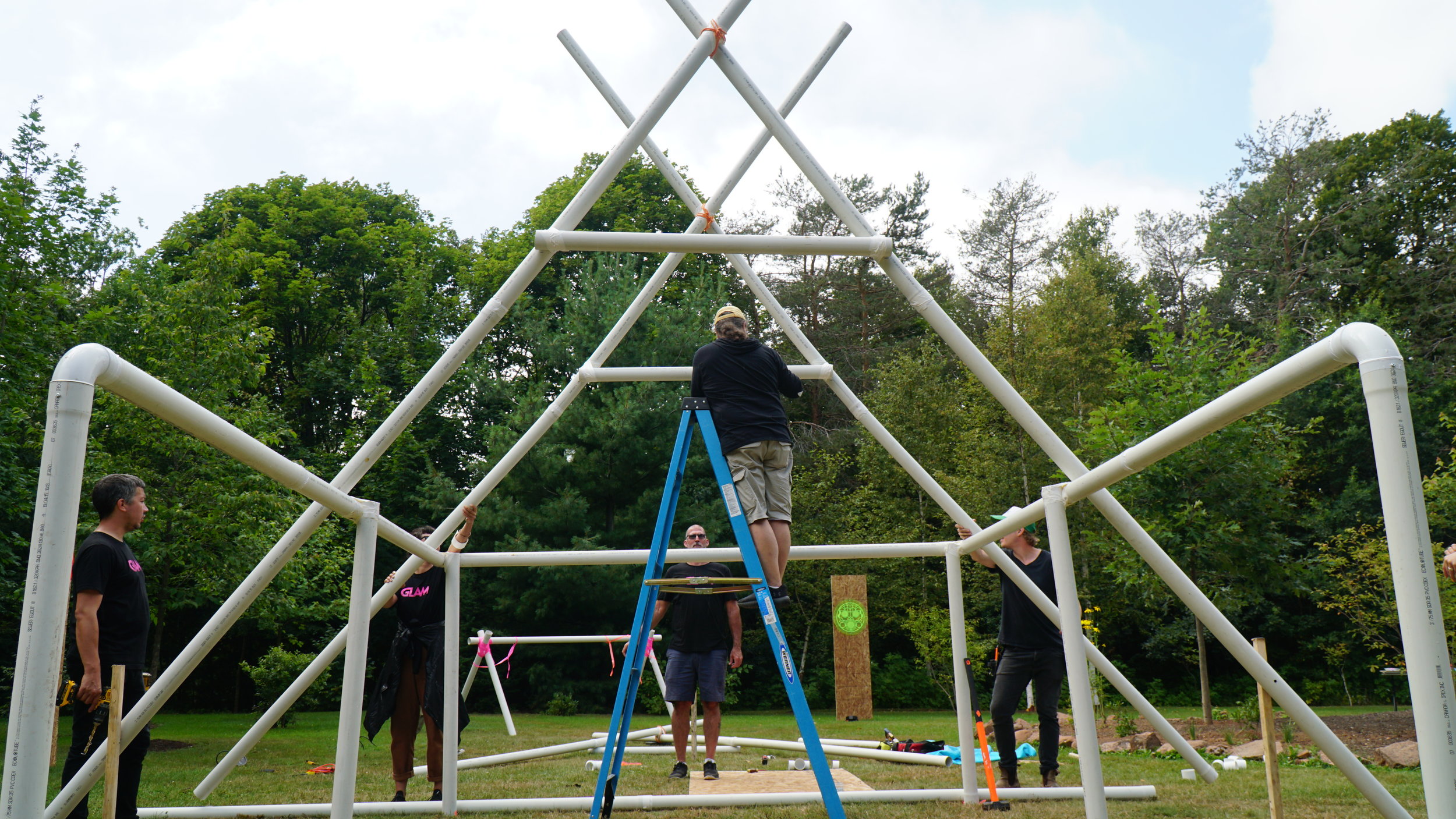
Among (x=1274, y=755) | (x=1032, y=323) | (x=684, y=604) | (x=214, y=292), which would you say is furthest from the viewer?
(x=1032, y=323)

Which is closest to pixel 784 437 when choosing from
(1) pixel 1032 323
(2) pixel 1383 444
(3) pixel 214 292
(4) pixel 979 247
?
(2) pixel 1383 444

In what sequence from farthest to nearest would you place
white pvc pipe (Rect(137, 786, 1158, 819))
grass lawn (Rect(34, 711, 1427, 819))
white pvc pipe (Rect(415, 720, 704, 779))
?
white pvc pipe (Rect(415, 720, 704, 779))
white pvc pipe (Rect(137, 786, 1158, 819))
grass lawn (Rect(34, 711, 1427, 819))

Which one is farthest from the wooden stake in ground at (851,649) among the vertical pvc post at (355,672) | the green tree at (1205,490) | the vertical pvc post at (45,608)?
the vertical pvc post at (45,608)

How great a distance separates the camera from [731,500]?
3.77m

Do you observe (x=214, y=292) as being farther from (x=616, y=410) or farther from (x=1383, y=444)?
(x=1383, y=444)

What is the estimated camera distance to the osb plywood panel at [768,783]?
5.78m

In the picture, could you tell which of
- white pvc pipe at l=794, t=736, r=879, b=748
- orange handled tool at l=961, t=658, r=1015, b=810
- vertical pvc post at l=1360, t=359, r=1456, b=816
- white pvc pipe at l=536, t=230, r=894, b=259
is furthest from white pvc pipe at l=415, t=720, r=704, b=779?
vertical pvc post at l=1360, t=359, r=1456, b=816

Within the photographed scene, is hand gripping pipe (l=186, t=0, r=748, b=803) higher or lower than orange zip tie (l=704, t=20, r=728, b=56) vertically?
lower

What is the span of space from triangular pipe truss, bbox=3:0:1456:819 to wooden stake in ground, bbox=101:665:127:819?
36cm

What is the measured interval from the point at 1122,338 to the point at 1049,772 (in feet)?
58.0

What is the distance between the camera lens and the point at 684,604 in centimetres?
711

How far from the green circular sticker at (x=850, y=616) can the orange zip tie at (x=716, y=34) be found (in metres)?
11.0

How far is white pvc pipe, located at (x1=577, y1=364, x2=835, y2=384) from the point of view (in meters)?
5.39

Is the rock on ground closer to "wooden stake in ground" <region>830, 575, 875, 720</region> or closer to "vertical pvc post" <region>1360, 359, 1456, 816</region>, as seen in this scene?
"vertical pvc post" <region>1360, 359, 1456, 816</region>
